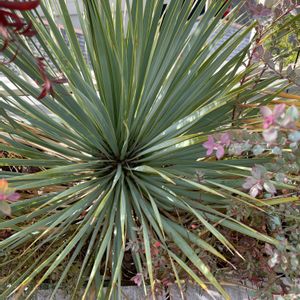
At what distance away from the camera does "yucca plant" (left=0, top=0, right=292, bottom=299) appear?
1327 millimetres

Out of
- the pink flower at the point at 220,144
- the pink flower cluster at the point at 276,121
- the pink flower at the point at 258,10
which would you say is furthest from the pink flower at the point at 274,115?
the pink flower at the point at 258,10

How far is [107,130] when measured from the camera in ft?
4.69

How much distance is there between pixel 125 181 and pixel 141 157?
0.10m

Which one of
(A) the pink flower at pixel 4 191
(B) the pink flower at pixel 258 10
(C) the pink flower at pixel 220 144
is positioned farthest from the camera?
(B) the pink flower at pixel 258 10

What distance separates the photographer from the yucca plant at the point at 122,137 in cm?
133

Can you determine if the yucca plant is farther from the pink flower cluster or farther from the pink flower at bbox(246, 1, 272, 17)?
the pink flower cluster

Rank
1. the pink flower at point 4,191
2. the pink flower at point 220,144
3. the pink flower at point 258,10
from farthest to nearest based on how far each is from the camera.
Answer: the pink flower at point 258,10 → the pink flower at point 220,144 → the pink flower at point 4,191

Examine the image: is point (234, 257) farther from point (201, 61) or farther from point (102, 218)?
point (201, 61)

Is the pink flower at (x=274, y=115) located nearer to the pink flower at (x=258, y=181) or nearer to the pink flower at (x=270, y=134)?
the pink flower at (x=270, y=134)

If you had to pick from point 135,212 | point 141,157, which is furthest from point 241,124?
point 135,212

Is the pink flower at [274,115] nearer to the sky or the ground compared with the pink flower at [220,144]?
nearer to the sky

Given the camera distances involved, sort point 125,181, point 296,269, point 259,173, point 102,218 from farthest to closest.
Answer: point 125,181 → point 102,218 → point 296,269 → point 259,173

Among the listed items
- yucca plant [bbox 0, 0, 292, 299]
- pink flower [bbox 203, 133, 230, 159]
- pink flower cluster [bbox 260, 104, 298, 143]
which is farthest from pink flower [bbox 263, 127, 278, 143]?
yucca plant [bbox 0, 0, 292, 299]

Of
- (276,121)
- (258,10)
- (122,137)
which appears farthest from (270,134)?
(122,137)
